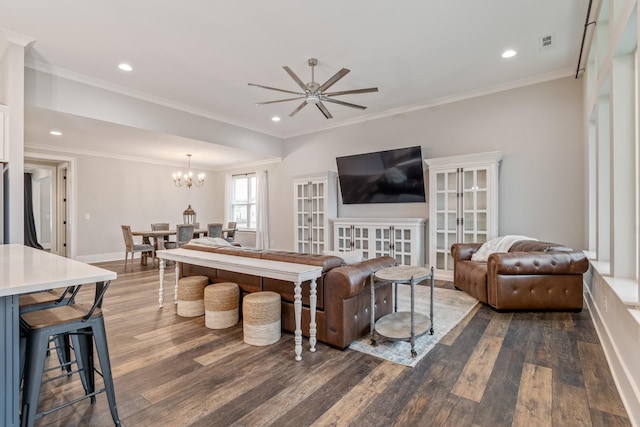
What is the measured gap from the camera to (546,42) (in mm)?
3658

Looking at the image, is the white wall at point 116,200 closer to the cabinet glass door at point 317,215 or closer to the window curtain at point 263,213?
the window curtain at point 263,213

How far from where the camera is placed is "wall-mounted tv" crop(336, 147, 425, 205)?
18.7 feet

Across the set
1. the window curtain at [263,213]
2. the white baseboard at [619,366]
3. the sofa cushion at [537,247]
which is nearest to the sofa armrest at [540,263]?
the sofa cushion at [537,247]

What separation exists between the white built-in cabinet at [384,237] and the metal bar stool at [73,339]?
185 inches

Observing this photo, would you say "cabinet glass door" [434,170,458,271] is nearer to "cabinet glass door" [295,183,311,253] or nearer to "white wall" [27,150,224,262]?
"cabinet glass door" [295,183,311,253]

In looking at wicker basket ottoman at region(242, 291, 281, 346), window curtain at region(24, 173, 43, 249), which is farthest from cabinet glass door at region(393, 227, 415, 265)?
window curtain at region(24, 173, 43, 249)

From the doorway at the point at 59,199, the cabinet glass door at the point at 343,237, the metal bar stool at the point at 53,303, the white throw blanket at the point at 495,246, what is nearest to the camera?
the metal bar stool at the point at 53,303

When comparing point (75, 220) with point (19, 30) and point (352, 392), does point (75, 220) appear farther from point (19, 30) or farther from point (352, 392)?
point (352, 392)

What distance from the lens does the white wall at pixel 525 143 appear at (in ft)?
14.4

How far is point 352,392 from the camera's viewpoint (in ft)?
6.66

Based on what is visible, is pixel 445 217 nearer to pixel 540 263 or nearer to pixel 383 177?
pixel 383 177

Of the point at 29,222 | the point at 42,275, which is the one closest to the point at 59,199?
the point at 29,222

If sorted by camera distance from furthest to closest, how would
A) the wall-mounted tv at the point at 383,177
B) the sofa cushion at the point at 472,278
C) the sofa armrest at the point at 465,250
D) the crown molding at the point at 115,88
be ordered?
the wall-mounted tv at the point at 383,177 < the sofa armrest at the point at 465,250 < the crown molding at the point at 115,88 < the sofa cushion at the point at 472,278

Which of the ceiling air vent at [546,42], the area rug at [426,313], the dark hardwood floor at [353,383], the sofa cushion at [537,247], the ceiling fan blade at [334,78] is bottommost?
the dark hardwood floor at [353,383]
